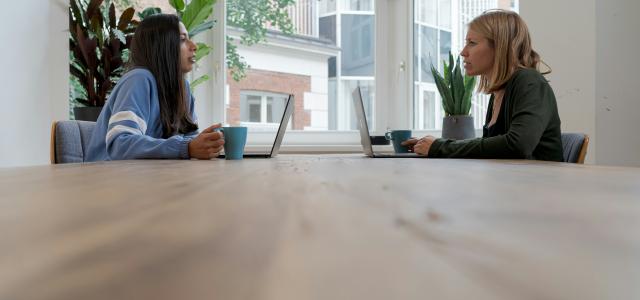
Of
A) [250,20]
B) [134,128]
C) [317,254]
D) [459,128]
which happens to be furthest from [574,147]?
[250,20]

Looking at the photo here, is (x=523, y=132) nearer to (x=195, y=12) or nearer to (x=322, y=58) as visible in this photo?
(x=195, y=12)

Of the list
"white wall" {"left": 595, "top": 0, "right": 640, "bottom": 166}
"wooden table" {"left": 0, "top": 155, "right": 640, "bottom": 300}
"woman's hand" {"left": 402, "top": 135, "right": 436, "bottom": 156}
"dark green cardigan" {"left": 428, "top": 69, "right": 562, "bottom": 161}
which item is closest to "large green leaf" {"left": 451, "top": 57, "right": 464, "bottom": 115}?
"white wall" {"left": 595, "top": 0, "right": 640, "bottom": 166}

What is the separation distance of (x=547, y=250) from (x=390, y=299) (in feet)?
0.13

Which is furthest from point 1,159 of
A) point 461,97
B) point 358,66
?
point 358,66

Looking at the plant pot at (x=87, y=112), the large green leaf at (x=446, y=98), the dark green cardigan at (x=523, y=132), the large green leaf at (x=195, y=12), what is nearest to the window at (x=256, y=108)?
the large green leaf at (x=195, y=12)

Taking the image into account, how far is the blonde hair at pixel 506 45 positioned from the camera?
1961 millimetres

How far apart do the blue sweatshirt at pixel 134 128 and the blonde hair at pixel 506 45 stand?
4.07 feet

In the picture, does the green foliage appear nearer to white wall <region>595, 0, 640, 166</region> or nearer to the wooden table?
white wall <region>595, 0, 640, 166</region>

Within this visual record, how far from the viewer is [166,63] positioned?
1926 mm

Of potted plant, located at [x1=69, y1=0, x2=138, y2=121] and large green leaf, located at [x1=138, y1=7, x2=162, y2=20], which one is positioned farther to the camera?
large green leaf, located at [x1=138, y1=7, x2=162, y2=20]

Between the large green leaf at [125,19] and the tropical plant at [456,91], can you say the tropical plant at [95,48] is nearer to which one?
the large green leaf at [125,19]

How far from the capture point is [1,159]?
6.98ft

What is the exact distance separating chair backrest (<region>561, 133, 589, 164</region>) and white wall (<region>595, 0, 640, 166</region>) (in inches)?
27.2

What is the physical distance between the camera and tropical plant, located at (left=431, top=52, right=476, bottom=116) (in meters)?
2.56
